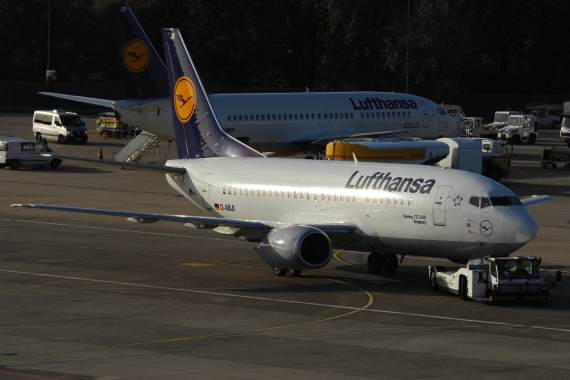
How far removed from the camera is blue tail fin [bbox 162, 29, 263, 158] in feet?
137

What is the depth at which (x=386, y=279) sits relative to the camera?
115 feet

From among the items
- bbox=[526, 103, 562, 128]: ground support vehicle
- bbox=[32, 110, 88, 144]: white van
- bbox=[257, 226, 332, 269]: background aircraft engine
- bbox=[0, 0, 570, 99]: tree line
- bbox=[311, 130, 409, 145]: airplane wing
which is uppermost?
bbox=[0, 0, 570, 99]: tree line

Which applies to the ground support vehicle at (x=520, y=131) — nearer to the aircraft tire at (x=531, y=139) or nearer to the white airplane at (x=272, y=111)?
the aircraft tire at (x=531, y=139)

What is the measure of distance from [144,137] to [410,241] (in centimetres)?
4376

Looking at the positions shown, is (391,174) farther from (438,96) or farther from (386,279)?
(438,96)

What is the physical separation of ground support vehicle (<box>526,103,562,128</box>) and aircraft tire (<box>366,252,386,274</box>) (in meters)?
93.1

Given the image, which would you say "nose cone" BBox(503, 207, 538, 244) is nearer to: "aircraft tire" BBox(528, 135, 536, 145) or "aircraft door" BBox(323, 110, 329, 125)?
"aircraft door" BBox(323, 110, 329, 125)

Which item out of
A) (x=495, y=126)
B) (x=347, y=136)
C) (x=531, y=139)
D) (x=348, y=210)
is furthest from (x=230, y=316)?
(x=495, y=126)

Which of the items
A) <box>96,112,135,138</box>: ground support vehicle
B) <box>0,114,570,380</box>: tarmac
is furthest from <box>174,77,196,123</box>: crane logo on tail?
<box>96,112,135,138</box>: ground support vehicle

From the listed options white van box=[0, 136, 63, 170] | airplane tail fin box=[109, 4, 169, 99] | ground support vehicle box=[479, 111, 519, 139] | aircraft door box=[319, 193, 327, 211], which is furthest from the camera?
ground support vehicle box=[479, 111, 519, 139]

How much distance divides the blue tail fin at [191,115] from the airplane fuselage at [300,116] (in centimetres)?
2117

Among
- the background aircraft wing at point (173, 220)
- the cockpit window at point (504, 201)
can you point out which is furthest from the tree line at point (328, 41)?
the cockpit window at point (504, 201)

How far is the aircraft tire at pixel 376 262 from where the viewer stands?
1416 inches

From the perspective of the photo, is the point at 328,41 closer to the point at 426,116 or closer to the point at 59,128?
the point at 59,128
